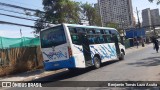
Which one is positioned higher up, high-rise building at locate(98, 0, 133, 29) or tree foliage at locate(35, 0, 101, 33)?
high-rise building at locate(98, 0, 133, 29)

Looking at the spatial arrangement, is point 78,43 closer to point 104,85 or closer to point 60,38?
point 60,38

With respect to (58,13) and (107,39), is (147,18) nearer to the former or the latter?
(58,13)

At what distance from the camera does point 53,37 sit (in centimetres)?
1616

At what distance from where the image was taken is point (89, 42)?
18.1 m

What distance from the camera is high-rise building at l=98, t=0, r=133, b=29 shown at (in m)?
70.1

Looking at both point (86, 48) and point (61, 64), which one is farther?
point (86, 48)

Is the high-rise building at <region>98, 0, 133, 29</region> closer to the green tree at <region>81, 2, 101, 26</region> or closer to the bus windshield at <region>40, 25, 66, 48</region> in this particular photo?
the green tree at <region>81, 2, 101, 26</region>

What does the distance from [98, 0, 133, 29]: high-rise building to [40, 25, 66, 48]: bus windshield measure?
51801mm

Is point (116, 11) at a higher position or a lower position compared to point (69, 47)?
higher

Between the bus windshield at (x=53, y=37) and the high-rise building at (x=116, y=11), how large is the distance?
51.8 m

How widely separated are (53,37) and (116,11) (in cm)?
6212

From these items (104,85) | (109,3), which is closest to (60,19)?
(104,85)

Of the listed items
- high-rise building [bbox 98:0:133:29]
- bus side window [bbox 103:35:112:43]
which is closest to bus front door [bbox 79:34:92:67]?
bus side window [bbox 103:35:112:43]

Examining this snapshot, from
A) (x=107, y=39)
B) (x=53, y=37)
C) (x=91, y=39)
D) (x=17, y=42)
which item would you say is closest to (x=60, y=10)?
(x=17, y=42)
